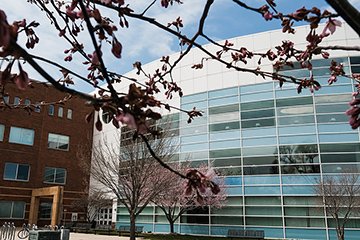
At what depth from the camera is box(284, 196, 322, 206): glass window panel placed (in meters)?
22.7

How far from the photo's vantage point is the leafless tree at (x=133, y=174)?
1695 centimetres

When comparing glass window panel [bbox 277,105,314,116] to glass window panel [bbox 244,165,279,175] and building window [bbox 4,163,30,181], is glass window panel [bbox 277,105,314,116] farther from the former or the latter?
building window [bbox 4,163,30,181]

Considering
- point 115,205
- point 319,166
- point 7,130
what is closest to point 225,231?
point 319,166

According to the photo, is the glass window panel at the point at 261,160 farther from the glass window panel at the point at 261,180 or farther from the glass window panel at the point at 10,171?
the glass window panel at the point at 10,171

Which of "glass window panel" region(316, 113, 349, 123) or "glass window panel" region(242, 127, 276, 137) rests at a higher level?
"glass window panel" region(316, 113, 349, 123)

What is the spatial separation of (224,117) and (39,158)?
18.6 m

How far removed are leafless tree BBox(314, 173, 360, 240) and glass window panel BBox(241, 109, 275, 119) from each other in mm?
6317

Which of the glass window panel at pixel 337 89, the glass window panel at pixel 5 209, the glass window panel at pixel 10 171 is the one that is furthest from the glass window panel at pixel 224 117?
the glass window panel at pixel 5 209

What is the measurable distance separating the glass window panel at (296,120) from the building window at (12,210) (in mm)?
23895

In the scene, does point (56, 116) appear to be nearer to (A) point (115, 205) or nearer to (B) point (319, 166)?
(A) point (115, 205)

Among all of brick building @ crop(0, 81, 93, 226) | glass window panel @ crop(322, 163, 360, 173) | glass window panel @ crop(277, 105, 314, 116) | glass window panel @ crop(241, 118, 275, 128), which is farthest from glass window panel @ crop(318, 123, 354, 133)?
brick building @ crop(0, 81, 93, 226)

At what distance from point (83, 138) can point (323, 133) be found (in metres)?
24.2

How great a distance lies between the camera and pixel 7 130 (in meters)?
32.5

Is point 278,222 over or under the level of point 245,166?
under
